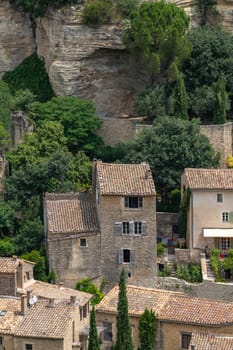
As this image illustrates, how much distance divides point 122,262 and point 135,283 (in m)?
1.29

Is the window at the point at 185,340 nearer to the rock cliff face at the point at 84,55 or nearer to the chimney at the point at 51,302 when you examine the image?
the chimney at the point at 51,302

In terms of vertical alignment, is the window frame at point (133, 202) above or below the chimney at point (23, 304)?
above

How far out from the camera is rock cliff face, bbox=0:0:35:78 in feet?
305

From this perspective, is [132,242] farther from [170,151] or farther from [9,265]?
[170,151]

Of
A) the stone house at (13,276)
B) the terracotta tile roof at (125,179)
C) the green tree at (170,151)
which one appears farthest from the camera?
the green tree at (170,151)

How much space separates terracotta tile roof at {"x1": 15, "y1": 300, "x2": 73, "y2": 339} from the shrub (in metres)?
22.5

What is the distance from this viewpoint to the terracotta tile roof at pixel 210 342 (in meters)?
67.9

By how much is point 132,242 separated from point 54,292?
221 inches

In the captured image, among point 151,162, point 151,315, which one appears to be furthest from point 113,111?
point 151,315

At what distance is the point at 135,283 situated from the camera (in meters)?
78.4

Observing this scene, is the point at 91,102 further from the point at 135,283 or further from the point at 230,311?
the point at 230,311

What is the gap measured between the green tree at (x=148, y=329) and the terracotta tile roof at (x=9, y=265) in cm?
771

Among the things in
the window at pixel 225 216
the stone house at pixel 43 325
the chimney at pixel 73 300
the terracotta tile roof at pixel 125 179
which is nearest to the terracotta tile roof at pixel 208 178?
the window at pixel 225 216

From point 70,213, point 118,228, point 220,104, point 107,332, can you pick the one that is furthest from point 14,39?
point 107,332
